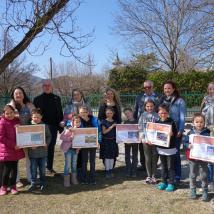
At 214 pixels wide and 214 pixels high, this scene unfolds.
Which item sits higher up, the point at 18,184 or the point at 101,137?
the point at 101,137

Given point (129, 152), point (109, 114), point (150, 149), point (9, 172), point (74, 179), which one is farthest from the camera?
point (129, 152)

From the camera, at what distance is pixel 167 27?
25.7 m

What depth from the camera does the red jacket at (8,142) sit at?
5848mm

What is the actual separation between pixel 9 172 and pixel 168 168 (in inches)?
112

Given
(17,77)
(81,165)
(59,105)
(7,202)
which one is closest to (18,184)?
→ (7,202)

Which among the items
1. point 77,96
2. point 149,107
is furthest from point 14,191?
point 149,107

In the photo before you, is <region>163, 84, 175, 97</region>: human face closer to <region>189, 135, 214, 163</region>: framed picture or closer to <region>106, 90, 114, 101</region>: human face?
<region>189, 135, 214, 163</region>: framed picture

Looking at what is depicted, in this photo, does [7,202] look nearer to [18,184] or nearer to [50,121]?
[18,184]

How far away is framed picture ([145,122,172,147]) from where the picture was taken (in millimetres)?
5879

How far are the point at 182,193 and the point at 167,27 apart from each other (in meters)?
21.6

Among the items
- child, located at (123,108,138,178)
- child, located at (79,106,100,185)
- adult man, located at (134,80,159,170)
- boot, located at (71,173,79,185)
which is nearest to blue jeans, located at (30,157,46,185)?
boot, located at (71,173,79,185)

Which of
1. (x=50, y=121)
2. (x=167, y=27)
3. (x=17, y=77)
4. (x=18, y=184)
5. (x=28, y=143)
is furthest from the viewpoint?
(x=17, y=77)

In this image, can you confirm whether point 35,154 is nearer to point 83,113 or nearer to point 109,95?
point 83,113

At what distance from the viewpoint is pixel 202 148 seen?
5.44m
